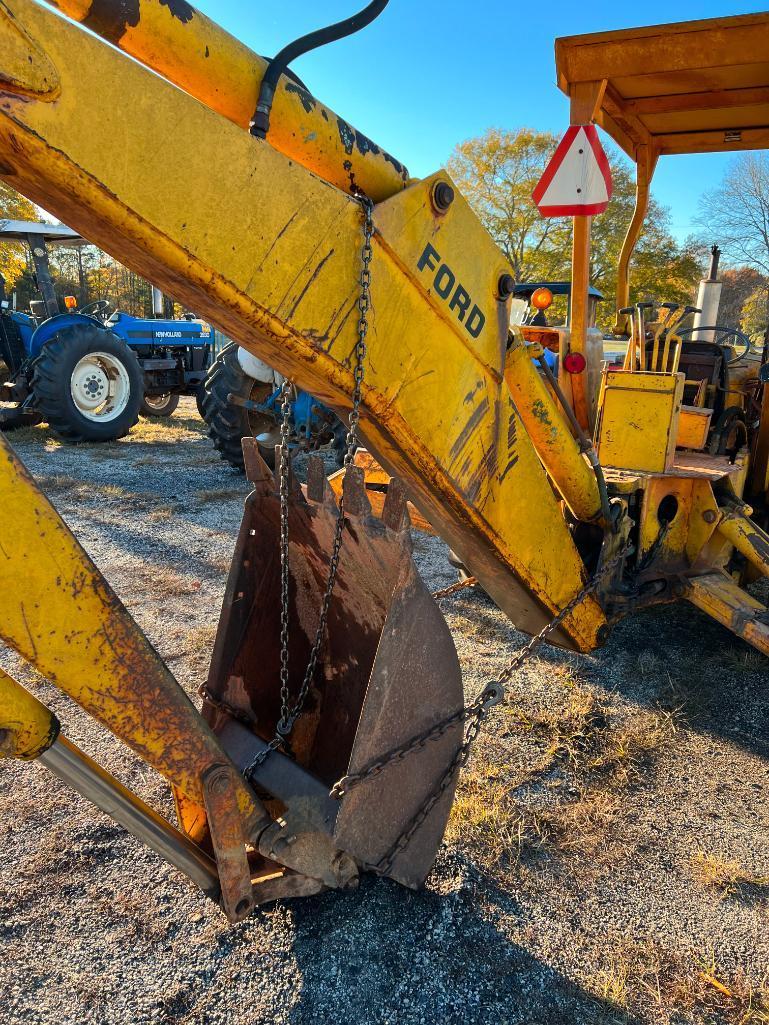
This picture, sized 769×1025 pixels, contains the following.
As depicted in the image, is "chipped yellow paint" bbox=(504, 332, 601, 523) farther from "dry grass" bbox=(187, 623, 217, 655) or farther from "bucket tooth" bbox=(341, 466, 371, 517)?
"dry grass" bbox=(187, 623, 217, 655)

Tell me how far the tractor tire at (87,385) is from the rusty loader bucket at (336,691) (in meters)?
7.20

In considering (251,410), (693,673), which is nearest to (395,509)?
(693,673)

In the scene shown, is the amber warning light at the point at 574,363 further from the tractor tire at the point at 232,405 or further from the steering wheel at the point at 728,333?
the tractor tire at the point at 232,405

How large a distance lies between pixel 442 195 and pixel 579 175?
5.65 feet

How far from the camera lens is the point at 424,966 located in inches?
82.0

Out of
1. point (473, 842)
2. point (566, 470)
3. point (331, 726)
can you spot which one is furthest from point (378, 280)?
point (473, 842)

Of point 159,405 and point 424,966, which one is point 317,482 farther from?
point 159,405

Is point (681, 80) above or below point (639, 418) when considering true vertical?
above

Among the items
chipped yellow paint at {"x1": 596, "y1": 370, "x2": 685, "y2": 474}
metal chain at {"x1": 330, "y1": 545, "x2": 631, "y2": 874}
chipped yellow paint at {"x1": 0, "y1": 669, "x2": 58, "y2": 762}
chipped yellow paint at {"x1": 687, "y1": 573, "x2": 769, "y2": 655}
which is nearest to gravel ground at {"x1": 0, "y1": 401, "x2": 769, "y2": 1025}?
metal chain at {"x1": 330, "y1": 545, "x2": 631, "y2": 874}

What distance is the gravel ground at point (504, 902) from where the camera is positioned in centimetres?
199

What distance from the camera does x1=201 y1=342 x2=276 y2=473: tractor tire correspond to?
7348 millimetres

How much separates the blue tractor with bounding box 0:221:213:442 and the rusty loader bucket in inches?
284

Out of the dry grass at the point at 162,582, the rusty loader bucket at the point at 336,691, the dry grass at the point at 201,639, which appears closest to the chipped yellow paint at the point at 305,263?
the rusty loader bucket at the point at 336,691

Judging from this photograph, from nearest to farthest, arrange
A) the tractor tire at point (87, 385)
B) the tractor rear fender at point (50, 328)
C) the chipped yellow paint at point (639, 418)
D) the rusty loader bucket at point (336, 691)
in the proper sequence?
the rusty loader bucket at point (336, 691)
the chipped yellow paint at point (639, 418)
the tractor tire at point (87, 385)
the tractor rear fender at point (50, 328)
